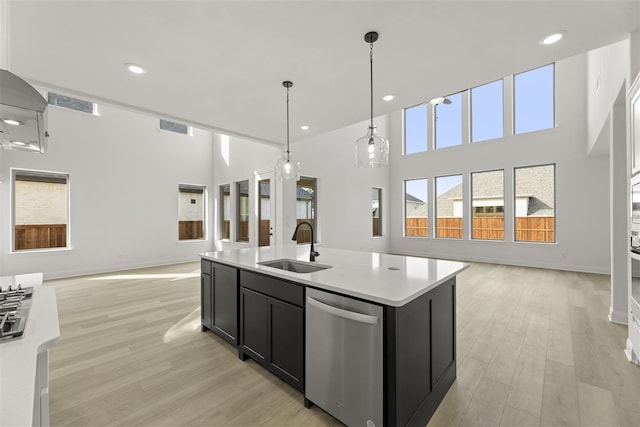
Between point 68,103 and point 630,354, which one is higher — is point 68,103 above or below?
above

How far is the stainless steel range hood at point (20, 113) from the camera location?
1193mm

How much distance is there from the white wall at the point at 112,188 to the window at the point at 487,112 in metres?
7.56

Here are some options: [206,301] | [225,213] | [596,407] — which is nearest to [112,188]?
[225,213]

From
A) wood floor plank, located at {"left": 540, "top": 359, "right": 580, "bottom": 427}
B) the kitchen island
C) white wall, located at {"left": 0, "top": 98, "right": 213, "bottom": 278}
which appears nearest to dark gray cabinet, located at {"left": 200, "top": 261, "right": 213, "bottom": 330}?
the kitchen island

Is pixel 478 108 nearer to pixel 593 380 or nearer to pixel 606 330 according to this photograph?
pixel 606 330

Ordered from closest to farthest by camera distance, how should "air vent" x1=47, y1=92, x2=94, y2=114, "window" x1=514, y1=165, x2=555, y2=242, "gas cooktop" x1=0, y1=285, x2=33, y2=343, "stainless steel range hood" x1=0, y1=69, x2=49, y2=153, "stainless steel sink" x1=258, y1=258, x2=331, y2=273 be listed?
"gas cooktop" x1=0, y1=285, x2=33, y2=343, "stainless steel range hood" x1=0, y1=69, x2=49, y2=153, "stainless steel sink" x1=258, y1=258, x2=331, y2=273, "air vent" x1=47, y1=92, x2=94, y2=114, "window" x1=514, y1=165, x2=555, y2=242

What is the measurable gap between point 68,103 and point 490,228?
9.95m

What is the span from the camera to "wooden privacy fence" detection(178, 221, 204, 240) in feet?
23.7

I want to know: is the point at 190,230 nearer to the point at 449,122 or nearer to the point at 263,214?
the point at 263,214

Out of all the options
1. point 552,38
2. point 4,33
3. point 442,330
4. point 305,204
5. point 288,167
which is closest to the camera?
point 442,330

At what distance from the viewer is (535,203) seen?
6.41 m

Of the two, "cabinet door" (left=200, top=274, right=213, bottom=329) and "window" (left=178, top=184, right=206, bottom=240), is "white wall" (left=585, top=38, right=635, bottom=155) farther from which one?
"window" (left=178, top=184, right=206, bottom=240)

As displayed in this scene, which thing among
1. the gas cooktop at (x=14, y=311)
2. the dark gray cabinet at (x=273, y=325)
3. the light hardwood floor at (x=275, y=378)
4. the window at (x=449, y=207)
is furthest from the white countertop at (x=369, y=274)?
the window at (x=449, y=207)

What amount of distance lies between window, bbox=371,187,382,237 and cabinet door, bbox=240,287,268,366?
21.0 feet
